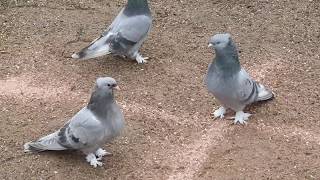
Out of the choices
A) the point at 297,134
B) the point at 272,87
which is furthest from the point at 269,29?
the point at 297,134

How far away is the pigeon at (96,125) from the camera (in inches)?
232

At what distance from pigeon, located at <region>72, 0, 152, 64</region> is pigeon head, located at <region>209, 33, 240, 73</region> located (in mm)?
1503

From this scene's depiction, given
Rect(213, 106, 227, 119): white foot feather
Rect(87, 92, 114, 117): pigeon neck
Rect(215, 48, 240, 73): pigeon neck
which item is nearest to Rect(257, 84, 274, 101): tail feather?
Rect(213, 106, 227, 119): white foot feather

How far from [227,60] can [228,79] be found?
8.5 inches

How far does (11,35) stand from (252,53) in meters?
3.53

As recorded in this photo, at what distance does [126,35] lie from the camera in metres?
7.63

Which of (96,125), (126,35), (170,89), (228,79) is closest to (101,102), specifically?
(96,125)

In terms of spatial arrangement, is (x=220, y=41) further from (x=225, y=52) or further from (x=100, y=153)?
(x=100, y=153)

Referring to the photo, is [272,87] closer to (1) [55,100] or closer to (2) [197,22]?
(2) [197,22]

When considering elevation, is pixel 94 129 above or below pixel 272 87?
above

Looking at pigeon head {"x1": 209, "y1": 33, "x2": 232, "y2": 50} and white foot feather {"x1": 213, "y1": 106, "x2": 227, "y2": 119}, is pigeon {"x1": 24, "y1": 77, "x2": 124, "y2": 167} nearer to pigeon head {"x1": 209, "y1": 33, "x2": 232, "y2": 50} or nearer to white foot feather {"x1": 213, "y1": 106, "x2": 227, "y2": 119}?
pigeon head {"x1": 209, "y1": 33, "x2": 232, "y2": 50}

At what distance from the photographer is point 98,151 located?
20.8 feet

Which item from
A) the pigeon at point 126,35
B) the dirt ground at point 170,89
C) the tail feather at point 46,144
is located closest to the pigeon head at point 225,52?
the dirt ground at point 170,89

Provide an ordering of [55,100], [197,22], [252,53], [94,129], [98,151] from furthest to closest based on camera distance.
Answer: [197,22]
[252,53]
[55,100]
[98,151]
[94,129]
